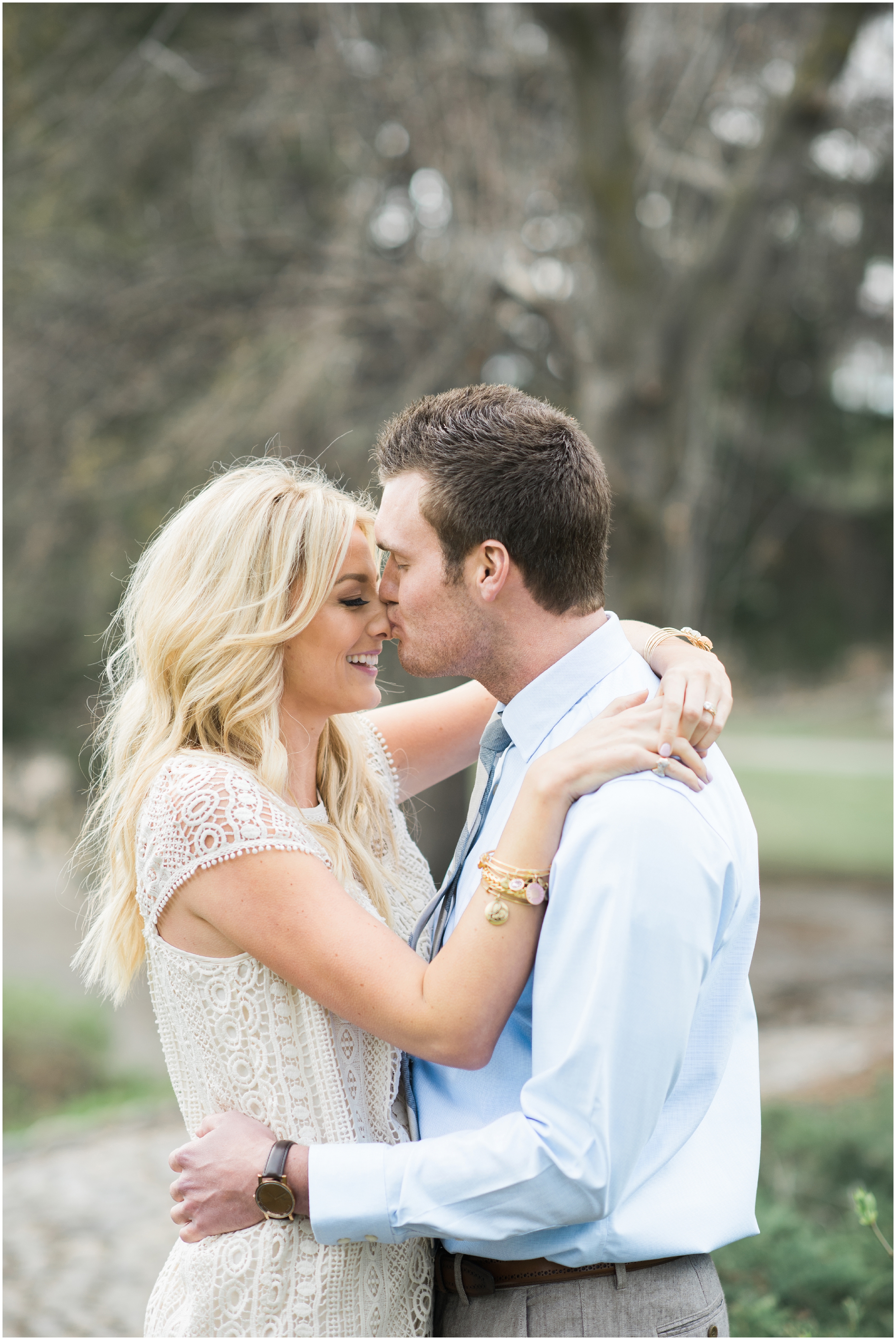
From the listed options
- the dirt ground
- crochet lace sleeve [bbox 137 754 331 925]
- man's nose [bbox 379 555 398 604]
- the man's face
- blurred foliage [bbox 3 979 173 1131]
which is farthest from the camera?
blurred foliage [bbox 3 979 173 1131]

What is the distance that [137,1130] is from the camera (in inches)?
268

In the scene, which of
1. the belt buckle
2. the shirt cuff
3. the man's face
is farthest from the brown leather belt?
the man's face

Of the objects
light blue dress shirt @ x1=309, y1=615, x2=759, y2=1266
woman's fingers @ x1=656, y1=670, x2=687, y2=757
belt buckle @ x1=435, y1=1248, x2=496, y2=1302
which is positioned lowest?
belt buckle @ x1=435, y1=1248, x2=496, y2=1302

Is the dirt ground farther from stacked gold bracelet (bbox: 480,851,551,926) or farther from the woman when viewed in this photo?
stacked gold bracelet (bbox: 480,851,551,926)

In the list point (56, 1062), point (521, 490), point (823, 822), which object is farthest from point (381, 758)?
point (823, 822)

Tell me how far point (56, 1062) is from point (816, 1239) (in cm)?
754

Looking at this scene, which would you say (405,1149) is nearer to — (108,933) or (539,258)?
(108,933)

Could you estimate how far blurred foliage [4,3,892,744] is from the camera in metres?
5.91

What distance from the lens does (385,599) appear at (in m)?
2.24

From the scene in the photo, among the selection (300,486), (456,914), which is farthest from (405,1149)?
(300,486)

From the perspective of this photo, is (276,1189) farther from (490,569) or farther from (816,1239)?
(816,1239)

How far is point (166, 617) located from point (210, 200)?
5.62 metres

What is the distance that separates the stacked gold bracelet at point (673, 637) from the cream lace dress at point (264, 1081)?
768 millimetres

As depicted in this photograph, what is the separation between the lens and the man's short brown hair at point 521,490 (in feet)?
6.52
